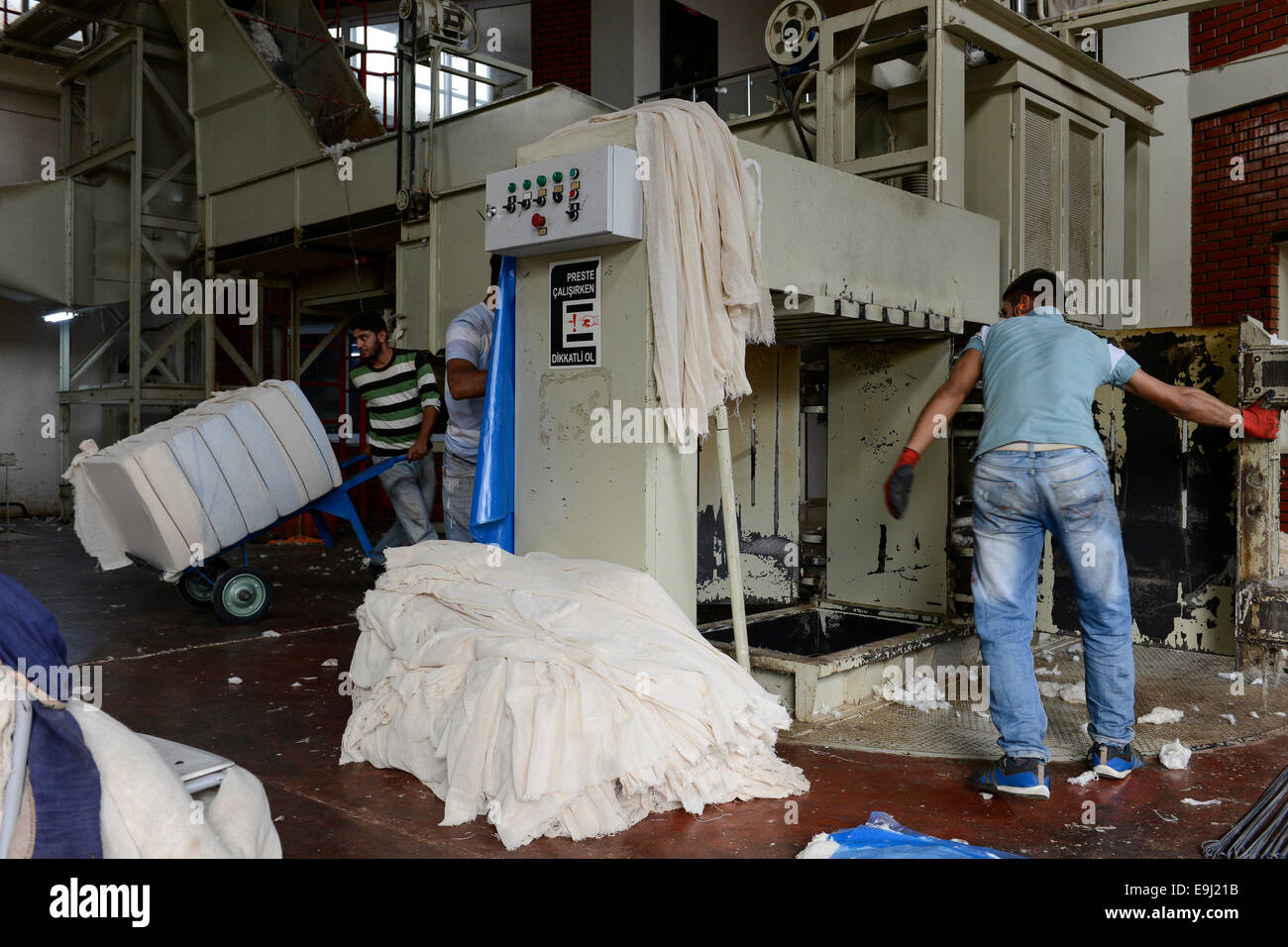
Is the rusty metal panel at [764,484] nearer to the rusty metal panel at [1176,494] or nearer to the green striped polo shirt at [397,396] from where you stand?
the rusty metal panel at [1176,494]

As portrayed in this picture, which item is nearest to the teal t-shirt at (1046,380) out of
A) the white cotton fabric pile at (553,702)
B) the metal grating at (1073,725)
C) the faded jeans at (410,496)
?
the metal grating at (1073,725)

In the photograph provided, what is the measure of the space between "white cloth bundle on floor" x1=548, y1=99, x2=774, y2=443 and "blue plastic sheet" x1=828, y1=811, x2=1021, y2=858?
5.07 ft

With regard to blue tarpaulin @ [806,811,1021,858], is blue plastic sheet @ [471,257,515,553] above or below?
above

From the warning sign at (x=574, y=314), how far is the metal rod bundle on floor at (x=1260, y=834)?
2.50 m

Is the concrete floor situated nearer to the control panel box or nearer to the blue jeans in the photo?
the blue jeans

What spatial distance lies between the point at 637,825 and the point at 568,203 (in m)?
2.14

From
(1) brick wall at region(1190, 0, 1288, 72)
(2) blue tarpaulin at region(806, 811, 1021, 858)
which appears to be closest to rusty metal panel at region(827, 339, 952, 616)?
(2) blue tarpaulin at region(806, 811, 1021, 858)

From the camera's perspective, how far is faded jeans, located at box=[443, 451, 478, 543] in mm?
5188

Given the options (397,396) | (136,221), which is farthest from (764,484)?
(136,221)

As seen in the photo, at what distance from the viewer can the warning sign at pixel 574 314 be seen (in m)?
3.75

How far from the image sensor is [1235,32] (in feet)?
26.7

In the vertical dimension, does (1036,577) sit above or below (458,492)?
below

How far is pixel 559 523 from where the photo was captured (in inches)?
153

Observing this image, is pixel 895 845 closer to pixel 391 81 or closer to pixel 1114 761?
pixel 1114 761
